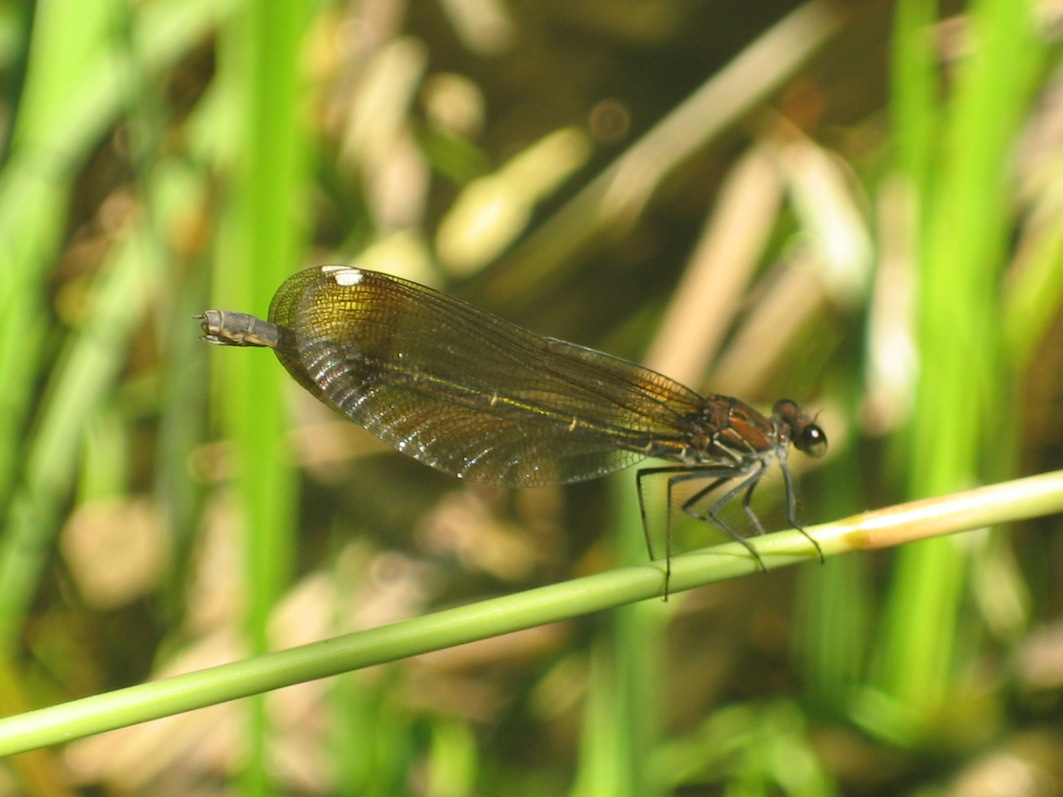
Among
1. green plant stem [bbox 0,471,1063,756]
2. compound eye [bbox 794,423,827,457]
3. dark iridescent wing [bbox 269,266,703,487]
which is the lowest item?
green plant stem [bbox 0,471,1063,756]

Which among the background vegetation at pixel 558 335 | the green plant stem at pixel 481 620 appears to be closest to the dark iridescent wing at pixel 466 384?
the background vegetation at pixel 558 335

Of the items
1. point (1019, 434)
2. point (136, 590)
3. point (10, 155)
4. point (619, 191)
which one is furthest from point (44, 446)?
point (1019, 434)

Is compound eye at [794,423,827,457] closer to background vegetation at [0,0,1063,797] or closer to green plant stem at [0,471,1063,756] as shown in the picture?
background vegetation at [0,0,1063,797]

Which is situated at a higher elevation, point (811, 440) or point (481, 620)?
point (811, 440)

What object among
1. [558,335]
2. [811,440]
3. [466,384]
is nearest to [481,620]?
[466,384]

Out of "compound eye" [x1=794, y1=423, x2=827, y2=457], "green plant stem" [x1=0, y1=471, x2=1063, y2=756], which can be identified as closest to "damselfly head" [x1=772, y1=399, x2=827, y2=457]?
"compound eye" [x1=794, y1=423, x2=827, y2=457]

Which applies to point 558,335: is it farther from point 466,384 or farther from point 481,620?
point 481,620
